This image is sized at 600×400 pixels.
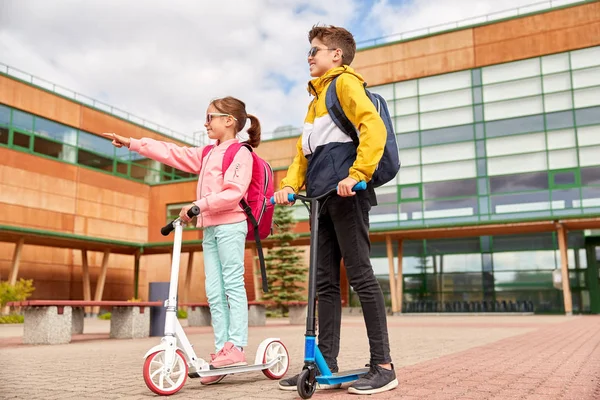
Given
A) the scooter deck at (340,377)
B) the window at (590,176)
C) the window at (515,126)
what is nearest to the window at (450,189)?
the window at (515,126)

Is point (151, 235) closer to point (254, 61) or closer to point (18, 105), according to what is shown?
point (18, 105)

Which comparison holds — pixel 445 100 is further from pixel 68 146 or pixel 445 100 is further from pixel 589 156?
pixel 68 146

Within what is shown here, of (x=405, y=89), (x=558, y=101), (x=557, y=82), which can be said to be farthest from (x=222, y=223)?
(x=405, y=89)

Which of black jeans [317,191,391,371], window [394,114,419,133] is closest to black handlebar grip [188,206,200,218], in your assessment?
black jeans [317,191,391,371]

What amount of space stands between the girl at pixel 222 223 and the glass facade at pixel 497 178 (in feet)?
68.4

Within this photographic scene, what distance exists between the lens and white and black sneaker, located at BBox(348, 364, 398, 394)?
3.51m

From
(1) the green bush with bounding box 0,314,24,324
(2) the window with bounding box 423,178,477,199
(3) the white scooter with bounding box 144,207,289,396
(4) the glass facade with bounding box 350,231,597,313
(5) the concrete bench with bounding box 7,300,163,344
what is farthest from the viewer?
(2) the window with bounding box 423,178,477,199

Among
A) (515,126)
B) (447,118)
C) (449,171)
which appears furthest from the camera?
(447,118)

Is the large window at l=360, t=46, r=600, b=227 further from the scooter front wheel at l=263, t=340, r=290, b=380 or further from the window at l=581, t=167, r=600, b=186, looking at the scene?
the scooter front wheel at l=263, t=340, r=290, b=380

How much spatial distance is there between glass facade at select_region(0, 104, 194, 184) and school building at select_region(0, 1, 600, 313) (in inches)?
Result: 2.7

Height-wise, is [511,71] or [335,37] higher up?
[511,71]

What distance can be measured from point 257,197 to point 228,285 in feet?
2.28

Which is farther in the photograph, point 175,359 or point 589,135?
point 589,135

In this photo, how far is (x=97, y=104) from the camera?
3259 cm
